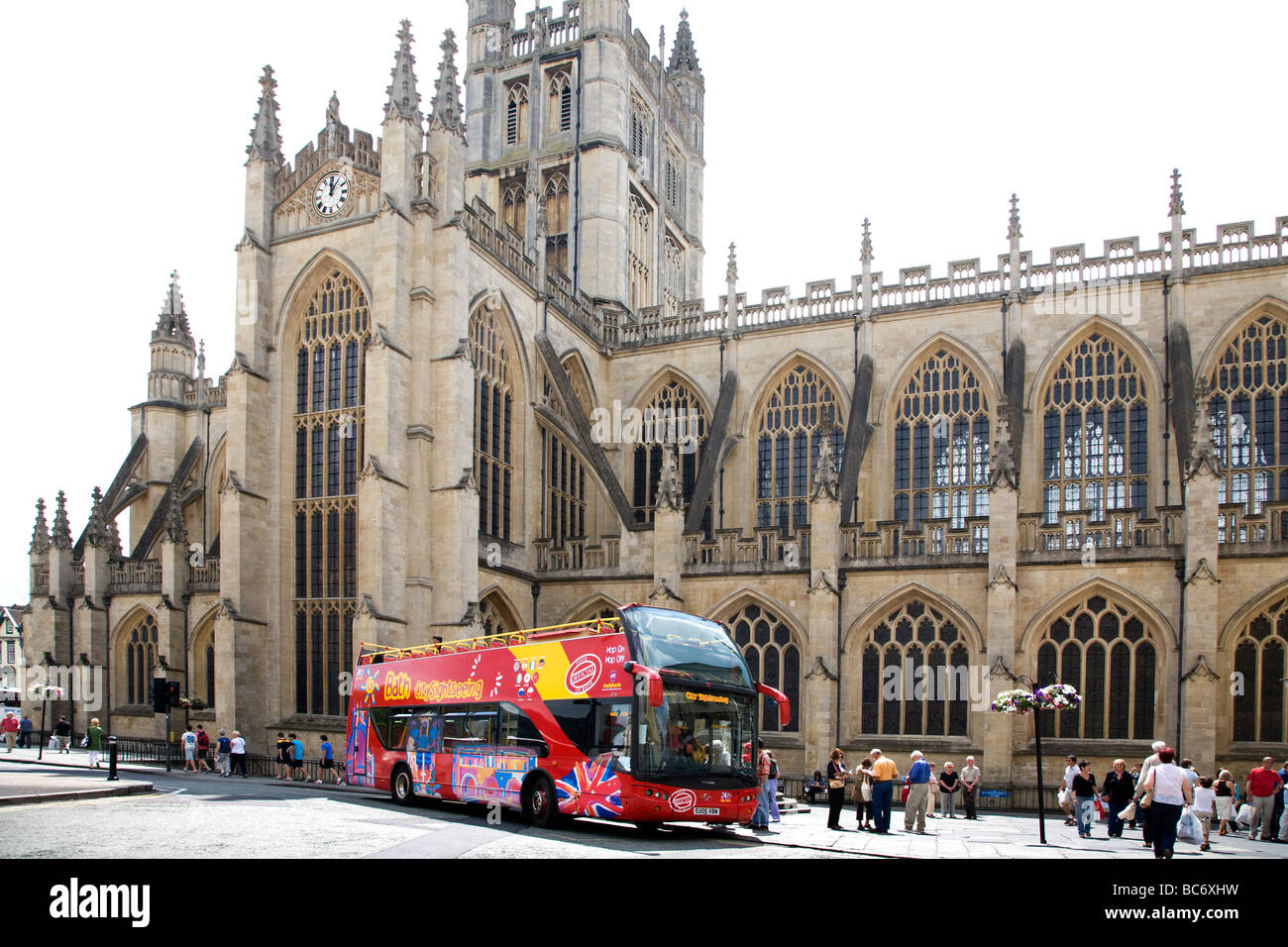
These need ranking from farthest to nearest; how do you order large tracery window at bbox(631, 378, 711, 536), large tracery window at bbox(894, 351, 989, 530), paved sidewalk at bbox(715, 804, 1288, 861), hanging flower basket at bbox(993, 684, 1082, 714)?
large tracery window at bbox(631, 378, 711, 536), large tracery window at bbox(894, 351, 989, 530), hanging flower basket at bbox(993, 684, 1082, 714), paved sidewalk at bbox(715, 804, 1288, 861)

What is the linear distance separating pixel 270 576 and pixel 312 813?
521 inches

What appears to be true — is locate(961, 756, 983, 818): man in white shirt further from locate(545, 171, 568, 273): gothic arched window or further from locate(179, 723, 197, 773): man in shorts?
locate(545, 171, 568, 273): gothic arched window

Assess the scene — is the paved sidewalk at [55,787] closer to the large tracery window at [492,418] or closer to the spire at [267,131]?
the large tracery window at [492,418]

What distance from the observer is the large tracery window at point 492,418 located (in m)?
31.4

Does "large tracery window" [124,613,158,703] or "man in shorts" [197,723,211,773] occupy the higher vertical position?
"large tracery window" [124,613,158,703]

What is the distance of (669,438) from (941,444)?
8.49 m

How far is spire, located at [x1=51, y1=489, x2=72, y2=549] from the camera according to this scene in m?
37.8

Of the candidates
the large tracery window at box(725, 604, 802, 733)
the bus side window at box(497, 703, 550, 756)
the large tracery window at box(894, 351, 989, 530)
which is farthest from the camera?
the large tracery window at box(894, 351, 989, 530)

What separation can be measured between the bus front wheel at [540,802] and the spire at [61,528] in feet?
83.9

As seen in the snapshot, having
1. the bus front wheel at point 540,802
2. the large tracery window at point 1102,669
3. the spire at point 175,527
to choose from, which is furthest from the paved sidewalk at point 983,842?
the spire at point 175,527

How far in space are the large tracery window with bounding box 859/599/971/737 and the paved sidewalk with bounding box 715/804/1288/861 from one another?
5285mm

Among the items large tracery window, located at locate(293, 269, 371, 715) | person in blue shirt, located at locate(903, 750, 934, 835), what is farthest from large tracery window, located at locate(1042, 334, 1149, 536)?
large tracery window, located at locate(293, 269, 371, 715)

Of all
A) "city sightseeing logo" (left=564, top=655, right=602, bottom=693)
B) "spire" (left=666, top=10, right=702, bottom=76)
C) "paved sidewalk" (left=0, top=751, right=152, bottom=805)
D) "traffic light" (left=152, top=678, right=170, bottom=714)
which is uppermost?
"spire" (left=666, top=10, right=702, bottom=76)

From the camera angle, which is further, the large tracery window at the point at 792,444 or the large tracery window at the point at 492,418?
the large tracery window at the point at 792,444
